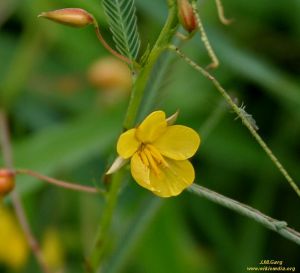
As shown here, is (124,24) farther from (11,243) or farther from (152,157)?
(11,243)

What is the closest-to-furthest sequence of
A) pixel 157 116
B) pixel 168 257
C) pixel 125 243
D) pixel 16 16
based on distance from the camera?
pixel 157 116
pixel 125 243
pixel 168 257
pixel 16 16

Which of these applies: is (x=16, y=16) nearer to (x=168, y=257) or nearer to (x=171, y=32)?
(x=168, y=257)

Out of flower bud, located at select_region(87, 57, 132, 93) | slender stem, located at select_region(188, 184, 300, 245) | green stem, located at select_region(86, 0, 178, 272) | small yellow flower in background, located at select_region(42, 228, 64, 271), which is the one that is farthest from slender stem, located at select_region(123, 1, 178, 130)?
flower bud, located at select_region(87, 57, 132, 93)

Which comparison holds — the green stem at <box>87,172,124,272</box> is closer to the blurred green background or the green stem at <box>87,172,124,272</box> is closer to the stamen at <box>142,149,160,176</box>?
the stamen at <box>142,149,160,176</box>

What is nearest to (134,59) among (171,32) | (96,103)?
(171,32)

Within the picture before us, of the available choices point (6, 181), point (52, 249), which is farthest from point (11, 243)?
point (6, 181)
